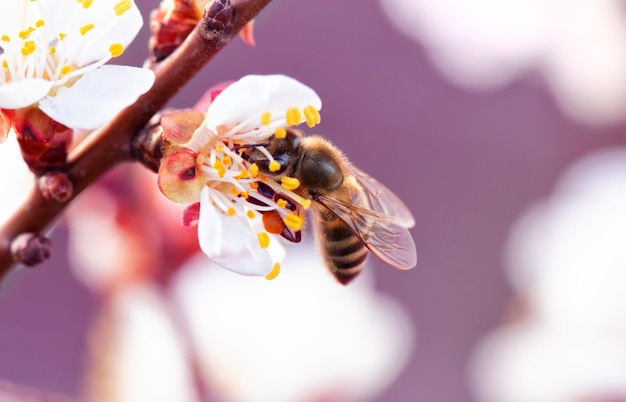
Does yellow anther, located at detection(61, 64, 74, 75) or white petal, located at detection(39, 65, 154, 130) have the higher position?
white petal, located at detection(39, 65, 154, 130)

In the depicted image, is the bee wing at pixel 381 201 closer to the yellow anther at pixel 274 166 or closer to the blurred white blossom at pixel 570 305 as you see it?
the yellow anther at pixel 274 166

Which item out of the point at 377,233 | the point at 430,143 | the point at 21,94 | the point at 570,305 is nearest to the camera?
the point at 21,94

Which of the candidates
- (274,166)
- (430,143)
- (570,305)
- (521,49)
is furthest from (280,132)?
(521,49)

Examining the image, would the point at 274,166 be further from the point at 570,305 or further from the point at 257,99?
the point at 570,305

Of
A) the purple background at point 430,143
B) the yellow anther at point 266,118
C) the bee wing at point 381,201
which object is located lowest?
the purple background at point 430,143

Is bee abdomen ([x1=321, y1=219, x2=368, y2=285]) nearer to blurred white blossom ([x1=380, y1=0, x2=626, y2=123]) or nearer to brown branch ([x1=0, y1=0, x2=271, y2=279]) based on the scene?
brown branch ([x1=0, y1=0, x2=271, y2=279])

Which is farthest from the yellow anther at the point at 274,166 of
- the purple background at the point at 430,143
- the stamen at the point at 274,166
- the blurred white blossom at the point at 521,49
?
the blurred white blossom at the point at 521,49

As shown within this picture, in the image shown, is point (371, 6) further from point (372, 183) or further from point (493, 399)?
point (372, 183)

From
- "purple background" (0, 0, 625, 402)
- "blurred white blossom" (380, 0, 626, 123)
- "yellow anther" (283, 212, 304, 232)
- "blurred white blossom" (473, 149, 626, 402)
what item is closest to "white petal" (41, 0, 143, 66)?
"yellow anther" (283, 212, 304, 232)
